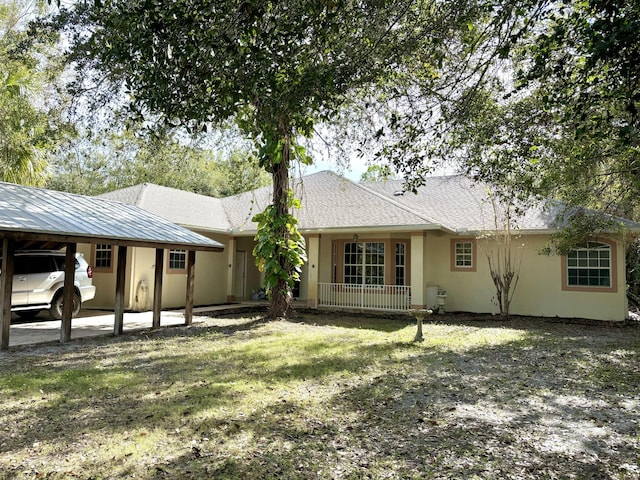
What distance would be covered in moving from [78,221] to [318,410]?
21.8ft

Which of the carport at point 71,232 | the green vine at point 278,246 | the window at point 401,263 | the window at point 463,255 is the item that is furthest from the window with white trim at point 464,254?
the carport at point 71,232

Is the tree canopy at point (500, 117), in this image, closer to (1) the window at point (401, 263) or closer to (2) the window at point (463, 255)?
(2) the window at point (463, 255)

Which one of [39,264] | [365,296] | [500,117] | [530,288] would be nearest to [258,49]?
[500,117]

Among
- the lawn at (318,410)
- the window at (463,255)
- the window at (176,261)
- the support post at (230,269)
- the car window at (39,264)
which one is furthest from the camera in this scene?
the support post at (230,269)

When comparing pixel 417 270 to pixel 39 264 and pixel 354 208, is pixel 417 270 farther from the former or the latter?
pixel 39 264

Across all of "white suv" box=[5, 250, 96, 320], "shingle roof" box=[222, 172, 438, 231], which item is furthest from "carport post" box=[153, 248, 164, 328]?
"shingle roof" box=[222, 172, 438, 231]

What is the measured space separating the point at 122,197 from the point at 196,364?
1144 cm

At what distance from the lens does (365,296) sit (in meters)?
15.3

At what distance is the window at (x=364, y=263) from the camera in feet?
51.6

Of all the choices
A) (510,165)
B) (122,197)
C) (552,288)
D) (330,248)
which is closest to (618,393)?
(510,165)

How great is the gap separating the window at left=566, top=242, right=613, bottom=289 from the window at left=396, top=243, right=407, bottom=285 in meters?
5.07

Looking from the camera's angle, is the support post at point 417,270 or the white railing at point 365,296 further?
the white railing at point 365,296

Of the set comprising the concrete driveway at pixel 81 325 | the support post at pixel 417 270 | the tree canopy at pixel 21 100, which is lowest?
the concrete driveway at pixel 81 325

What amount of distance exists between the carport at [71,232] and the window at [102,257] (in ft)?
7.67
